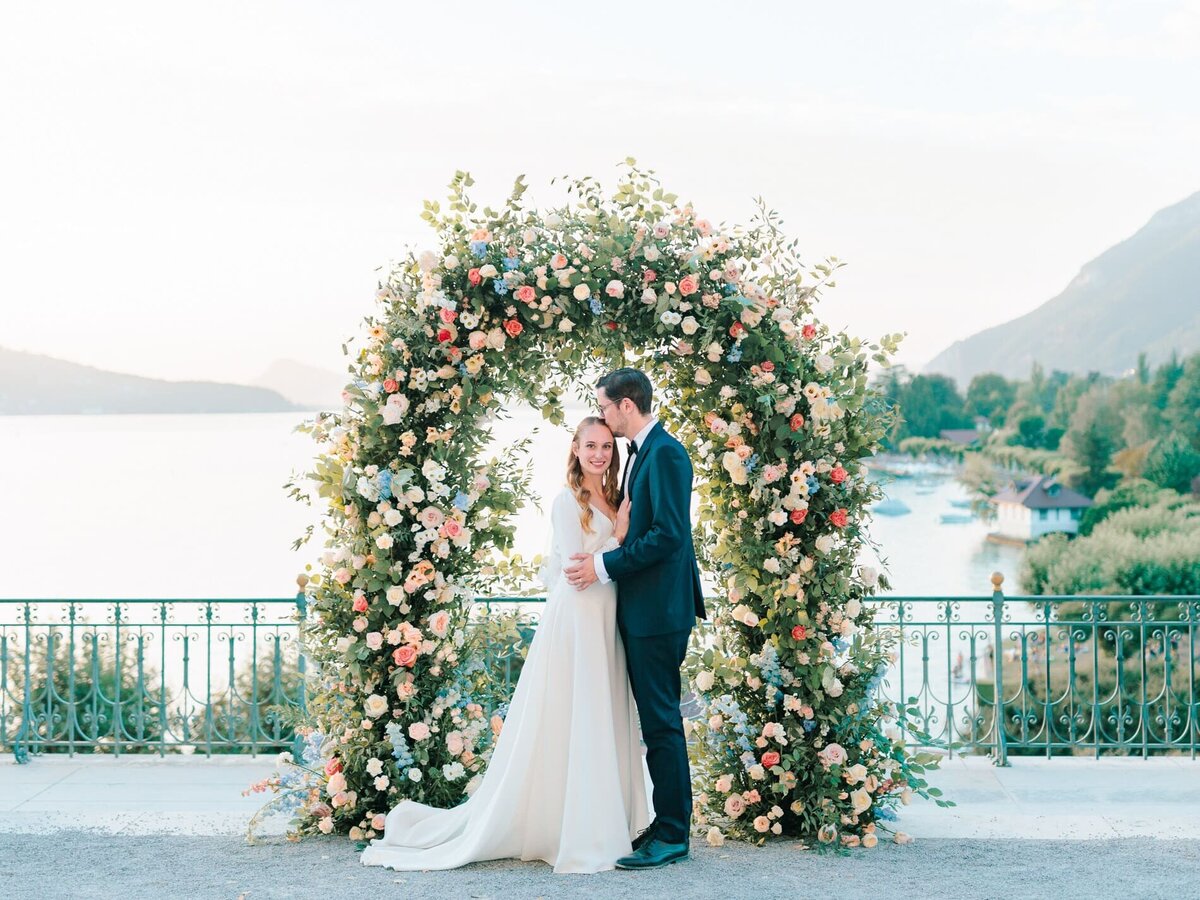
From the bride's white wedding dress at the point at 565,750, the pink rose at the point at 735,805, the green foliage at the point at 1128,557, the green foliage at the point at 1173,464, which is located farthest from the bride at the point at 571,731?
the green foliage at the point at 1173,464

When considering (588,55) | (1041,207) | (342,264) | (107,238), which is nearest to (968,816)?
(588,55)

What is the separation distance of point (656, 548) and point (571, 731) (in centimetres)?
87

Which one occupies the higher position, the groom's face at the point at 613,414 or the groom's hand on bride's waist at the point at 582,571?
the groom's face at the point at 613,414

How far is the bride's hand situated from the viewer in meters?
5.10

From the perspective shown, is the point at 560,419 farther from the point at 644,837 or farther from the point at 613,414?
the point at 644,837

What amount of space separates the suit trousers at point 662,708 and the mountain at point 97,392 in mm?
32411

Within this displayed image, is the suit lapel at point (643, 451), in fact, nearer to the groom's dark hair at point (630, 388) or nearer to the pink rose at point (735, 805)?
the groom's dark hair at point (630, 388)

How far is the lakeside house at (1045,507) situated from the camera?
55.1 metres

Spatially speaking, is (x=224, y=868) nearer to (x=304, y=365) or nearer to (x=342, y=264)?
(x=342, y=264)

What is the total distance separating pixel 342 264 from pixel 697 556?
2006 inches

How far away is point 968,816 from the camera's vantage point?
5.97 meters

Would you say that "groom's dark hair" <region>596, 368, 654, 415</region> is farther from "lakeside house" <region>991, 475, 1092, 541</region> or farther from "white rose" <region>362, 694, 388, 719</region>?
"lakeside house" <region>991, 475, 1092, 541</region>

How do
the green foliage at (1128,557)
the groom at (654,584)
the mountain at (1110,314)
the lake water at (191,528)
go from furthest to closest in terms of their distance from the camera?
the mountain at (1110,314)
the lake water at (191,528)
the green foliage at (1128,557)
the groom at (654,584)

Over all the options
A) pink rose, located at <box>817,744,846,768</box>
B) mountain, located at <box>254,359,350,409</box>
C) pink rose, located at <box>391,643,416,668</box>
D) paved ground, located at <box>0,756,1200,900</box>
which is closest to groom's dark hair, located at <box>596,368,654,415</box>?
pink rose, located at <box>391,643,416,668</box>
